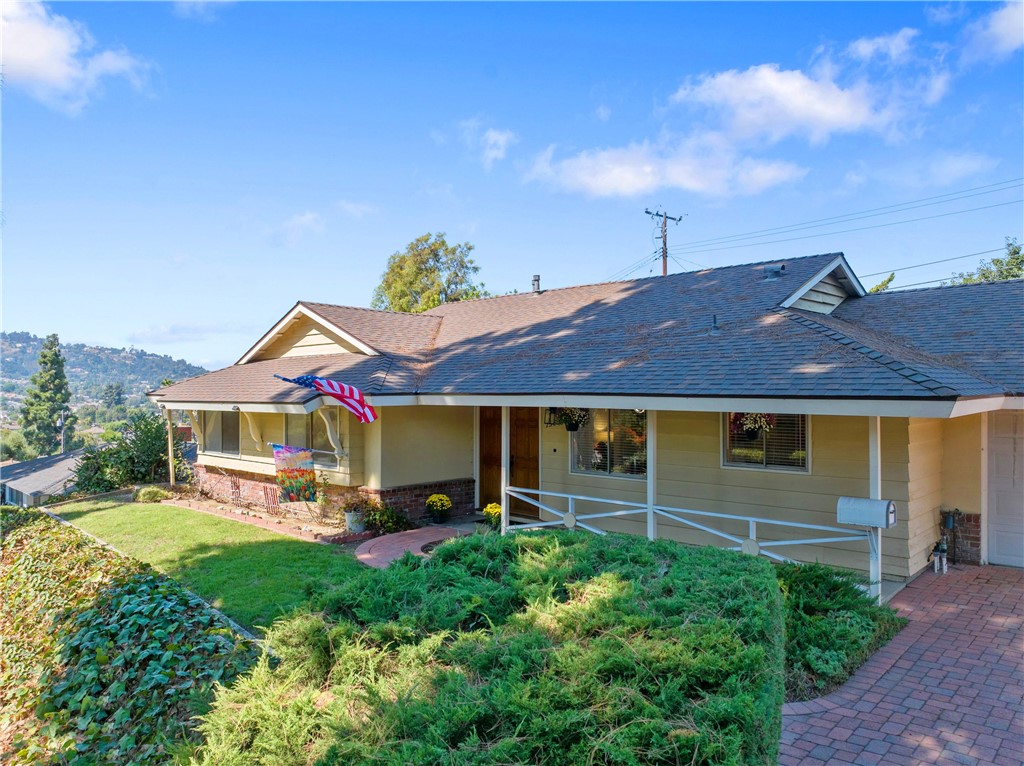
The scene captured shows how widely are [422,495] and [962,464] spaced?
9.33 m

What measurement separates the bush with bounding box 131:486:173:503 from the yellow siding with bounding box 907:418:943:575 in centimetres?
1657

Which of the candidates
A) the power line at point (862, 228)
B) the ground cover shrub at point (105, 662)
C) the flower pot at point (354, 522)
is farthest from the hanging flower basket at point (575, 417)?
the power line at point (862, 228)

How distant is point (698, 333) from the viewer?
992cm

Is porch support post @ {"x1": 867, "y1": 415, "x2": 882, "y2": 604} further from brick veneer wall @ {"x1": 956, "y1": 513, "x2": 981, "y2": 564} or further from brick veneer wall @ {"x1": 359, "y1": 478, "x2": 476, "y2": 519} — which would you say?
brick veneer wall @ {"x1": 359, "y1": 478, "x2": 476, "y2": 519}

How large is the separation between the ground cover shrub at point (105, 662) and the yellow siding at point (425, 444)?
15.4 ft

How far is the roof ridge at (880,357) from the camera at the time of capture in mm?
6328

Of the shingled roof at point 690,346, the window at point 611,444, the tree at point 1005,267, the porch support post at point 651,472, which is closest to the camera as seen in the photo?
the shingled roof at point 690,346

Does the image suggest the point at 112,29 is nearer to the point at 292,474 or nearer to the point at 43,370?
the point at 292,474

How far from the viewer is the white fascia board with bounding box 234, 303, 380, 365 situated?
1358cm

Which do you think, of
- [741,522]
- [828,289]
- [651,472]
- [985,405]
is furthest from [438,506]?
[985,405]

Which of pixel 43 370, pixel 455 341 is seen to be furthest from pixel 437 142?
pixel 43 370

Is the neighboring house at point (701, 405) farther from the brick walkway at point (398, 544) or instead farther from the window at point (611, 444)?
the brick walkway at point (398, 544)

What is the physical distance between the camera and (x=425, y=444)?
41.6 ft

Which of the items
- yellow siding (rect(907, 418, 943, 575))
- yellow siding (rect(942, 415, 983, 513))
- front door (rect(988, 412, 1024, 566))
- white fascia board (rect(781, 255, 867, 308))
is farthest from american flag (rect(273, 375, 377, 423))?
front door (rect(988, 412, 1024, 566))
